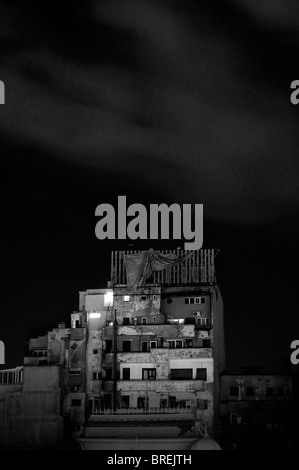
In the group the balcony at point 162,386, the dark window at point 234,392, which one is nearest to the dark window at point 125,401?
the balcony at point 162,386

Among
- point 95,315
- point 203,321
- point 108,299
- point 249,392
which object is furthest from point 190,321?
point 95,315

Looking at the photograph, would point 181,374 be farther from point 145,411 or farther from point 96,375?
point 96,375

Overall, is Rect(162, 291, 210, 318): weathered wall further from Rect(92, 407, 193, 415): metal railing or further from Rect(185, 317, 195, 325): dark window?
Rect(92, 407, 193, 415): metal railing

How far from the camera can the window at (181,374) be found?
279ft

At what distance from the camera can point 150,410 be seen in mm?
81625

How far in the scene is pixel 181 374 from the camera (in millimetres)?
85188

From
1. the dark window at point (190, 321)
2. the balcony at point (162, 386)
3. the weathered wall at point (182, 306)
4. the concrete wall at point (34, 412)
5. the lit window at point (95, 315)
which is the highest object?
the weathered wall at point (182, 306)

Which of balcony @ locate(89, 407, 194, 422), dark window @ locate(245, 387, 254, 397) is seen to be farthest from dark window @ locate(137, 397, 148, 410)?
dark window @ locate(245, 387, 254, 397)

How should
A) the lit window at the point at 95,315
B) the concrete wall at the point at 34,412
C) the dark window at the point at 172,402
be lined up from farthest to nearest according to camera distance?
the lit window at the point at 95,315, the dark window at the point at 172,402, the concrete wall at the point at 34,412

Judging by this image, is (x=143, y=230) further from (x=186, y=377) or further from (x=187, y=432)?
(x=187, y=432)

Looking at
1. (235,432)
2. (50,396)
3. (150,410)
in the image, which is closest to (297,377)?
(235,432)

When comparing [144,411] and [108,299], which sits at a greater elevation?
[108,299]

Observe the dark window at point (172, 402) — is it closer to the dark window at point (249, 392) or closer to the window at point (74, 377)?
the dark window at point (249, 392)
